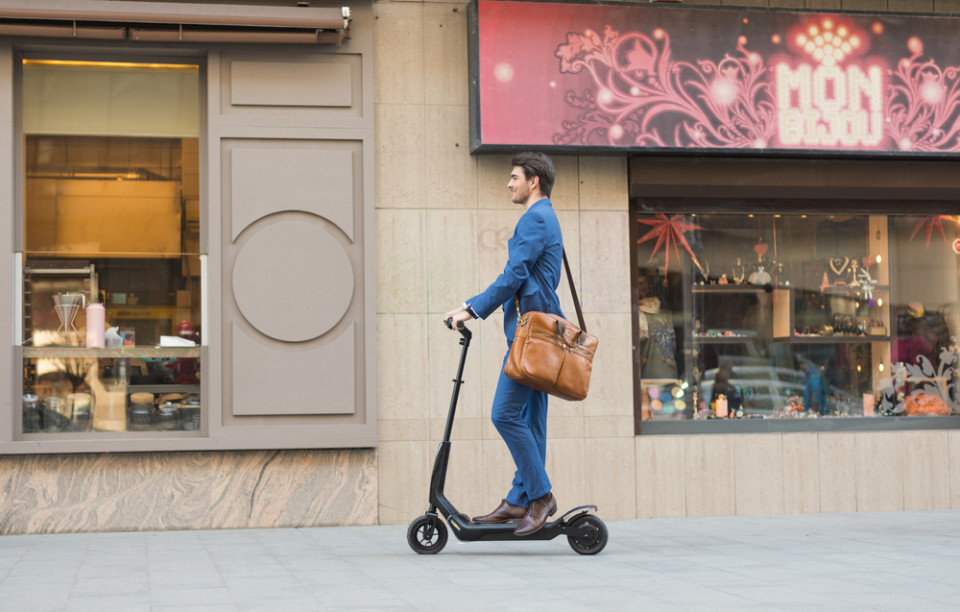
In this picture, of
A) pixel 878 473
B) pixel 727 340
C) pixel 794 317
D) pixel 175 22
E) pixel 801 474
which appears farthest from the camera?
pixel 794 317

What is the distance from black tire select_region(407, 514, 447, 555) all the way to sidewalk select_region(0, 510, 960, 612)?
0.06 metres

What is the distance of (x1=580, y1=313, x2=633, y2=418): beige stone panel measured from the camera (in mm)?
8281

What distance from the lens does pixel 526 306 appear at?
6055 millimetres

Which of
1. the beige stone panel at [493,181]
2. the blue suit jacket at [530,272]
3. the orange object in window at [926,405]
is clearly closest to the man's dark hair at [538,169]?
the blue suit jacket at [530,272]

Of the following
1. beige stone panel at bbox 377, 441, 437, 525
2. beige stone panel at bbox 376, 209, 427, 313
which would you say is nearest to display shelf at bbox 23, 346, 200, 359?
beige stone panel at bbox 376, 209, 427, 313

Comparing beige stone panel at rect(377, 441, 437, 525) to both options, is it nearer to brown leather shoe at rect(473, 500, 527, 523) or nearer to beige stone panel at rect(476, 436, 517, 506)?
beige stone panel at rect(476, 436, 517, 506)

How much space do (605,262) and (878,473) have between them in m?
2.60

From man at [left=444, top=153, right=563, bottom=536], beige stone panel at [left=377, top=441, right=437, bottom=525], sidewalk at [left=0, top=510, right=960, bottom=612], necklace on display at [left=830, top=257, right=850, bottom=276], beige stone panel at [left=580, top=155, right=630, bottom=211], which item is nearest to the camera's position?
sidewalk at [left=0, top=510, right=960, bottom=612]

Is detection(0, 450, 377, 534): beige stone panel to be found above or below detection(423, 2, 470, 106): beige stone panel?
below

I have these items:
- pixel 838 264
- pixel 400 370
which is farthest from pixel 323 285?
pixel 838 264

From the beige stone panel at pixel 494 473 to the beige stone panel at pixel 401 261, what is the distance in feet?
3.58

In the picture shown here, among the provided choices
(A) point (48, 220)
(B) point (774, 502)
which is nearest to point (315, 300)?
(A) point (48, 220)

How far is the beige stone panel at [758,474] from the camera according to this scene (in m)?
8.40

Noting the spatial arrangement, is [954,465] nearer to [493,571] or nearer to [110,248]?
[493,571]
